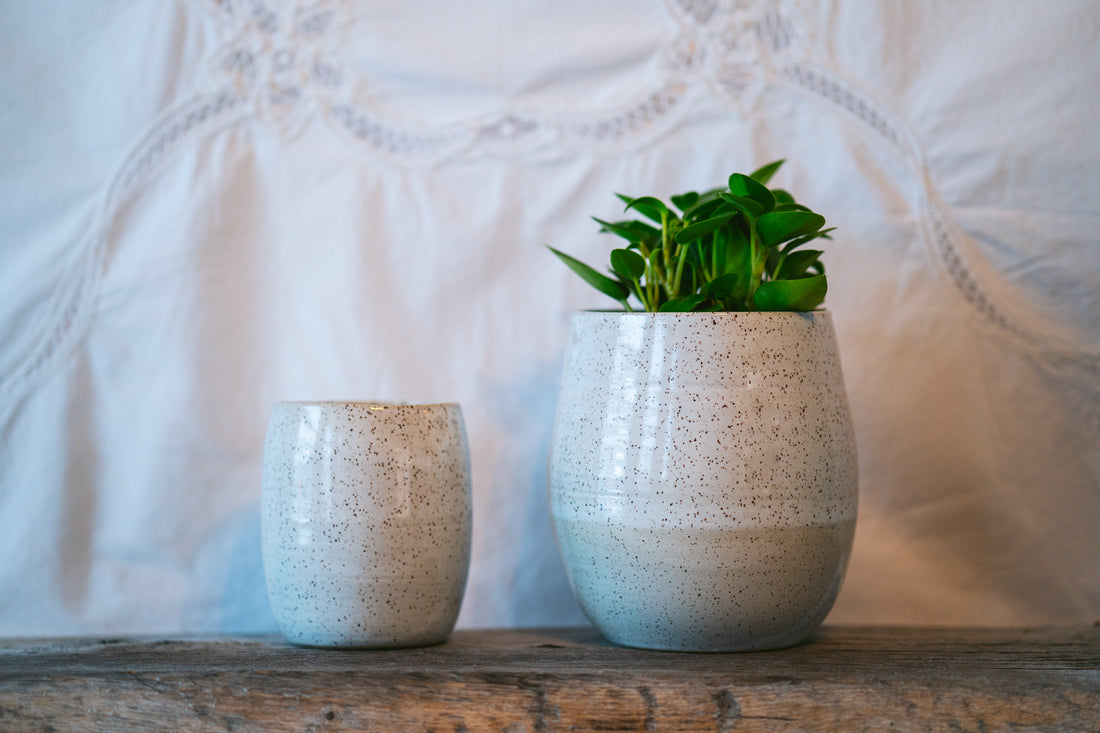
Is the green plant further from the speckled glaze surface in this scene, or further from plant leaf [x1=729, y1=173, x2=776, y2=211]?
the speckled glaze surface

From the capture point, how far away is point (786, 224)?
642 mm

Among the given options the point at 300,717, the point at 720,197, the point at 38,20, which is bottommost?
the point at 300,717

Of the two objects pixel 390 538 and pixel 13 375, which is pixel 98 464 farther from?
pixel 390 538

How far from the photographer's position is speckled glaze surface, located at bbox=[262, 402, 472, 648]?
26.4 inches

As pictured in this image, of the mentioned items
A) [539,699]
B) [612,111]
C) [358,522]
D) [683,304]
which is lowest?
[539,699]

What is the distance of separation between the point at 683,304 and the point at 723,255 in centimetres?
6

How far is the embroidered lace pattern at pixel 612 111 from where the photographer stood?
86 centimetres

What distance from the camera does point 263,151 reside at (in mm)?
868

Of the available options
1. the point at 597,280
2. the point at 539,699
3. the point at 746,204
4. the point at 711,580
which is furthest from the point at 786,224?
the point at 539,699

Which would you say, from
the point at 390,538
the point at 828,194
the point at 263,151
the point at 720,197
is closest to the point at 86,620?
the point at 390,538

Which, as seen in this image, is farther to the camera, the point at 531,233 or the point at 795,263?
the point at 531,233

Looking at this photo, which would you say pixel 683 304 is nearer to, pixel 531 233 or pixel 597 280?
pixel 597 280

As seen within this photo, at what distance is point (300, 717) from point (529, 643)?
0.70 ft

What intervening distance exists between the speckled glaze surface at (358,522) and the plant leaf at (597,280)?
0.50ft
